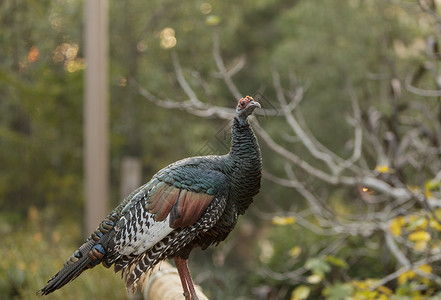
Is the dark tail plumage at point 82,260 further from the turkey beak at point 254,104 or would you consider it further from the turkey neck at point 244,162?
the turkey beak at point 254,104

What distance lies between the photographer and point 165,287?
2.04m

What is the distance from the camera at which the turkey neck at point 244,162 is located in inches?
56.1

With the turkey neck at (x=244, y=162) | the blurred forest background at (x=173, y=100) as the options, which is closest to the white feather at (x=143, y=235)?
the turkey neck at (x=244, y=162)

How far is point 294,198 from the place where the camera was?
9.64 meters

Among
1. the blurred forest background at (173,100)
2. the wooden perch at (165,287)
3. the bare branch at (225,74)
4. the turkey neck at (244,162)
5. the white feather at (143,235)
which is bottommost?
the blurred forest background at (173,100)

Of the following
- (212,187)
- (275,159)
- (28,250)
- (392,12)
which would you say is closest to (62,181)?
(28,250)

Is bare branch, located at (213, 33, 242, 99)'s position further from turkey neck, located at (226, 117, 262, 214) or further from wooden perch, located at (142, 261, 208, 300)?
turkey neck, located at (226, 117, 262, 214)

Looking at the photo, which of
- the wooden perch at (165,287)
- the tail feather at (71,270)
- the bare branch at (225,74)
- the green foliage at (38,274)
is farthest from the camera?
the green foliage at (38,274)

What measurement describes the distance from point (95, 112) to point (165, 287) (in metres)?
3.48

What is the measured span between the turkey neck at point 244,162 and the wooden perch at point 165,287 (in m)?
0.49

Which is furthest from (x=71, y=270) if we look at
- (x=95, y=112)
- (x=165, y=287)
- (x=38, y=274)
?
(x=95, y=112)

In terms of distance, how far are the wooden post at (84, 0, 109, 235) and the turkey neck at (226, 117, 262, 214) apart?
383 centimetres

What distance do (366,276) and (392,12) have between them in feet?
18.3

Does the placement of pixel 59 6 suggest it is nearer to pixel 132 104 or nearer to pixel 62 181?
pixel 132 104
